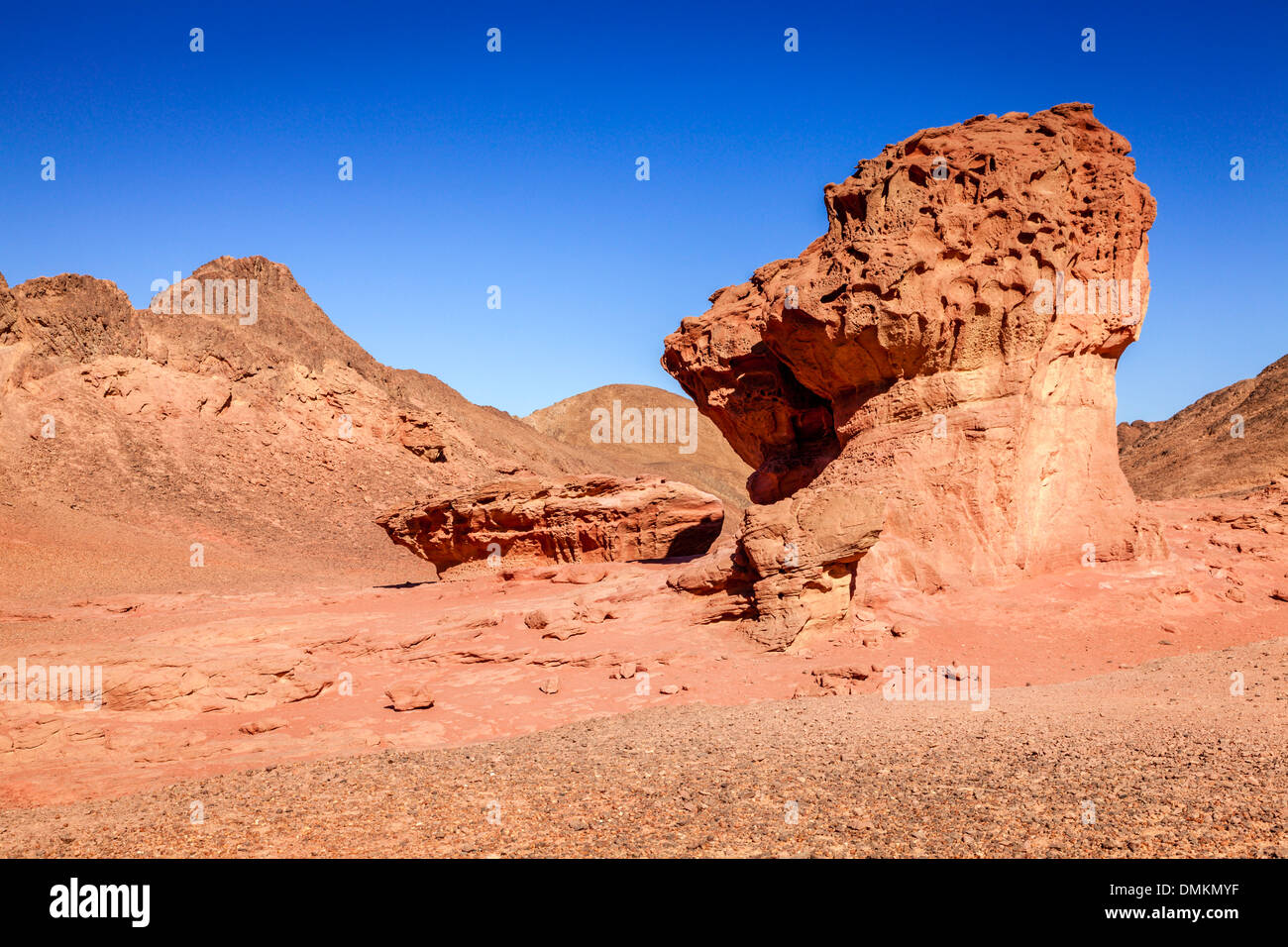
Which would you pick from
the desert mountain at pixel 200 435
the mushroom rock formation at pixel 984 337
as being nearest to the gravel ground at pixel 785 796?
the mushroom rock formation at pixel 984 337

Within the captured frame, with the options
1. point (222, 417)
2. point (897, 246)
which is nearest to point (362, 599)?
point (897, 246)

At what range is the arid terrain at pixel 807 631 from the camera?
5109 millimetres

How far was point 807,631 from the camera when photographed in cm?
1093

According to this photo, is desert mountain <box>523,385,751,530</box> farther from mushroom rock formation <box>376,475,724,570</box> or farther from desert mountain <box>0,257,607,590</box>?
mushroom rock formation <box>376,475,724,570</box>

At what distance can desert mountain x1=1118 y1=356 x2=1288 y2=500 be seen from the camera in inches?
1097

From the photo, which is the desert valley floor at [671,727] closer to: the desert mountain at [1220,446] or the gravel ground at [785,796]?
the gravel ground at [785,796]

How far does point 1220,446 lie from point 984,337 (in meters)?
25.1

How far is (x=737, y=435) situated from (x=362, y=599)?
315 inches

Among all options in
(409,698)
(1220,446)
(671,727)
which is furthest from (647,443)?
(671,727)

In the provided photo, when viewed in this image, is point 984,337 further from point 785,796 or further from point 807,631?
point 785,796

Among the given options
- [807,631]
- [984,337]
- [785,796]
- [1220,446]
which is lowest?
[785,796]

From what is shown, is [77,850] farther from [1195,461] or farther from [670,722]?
[1195,461]

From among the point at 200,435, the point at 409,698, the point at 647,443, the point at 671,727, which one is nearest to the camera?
the point at 671,727
